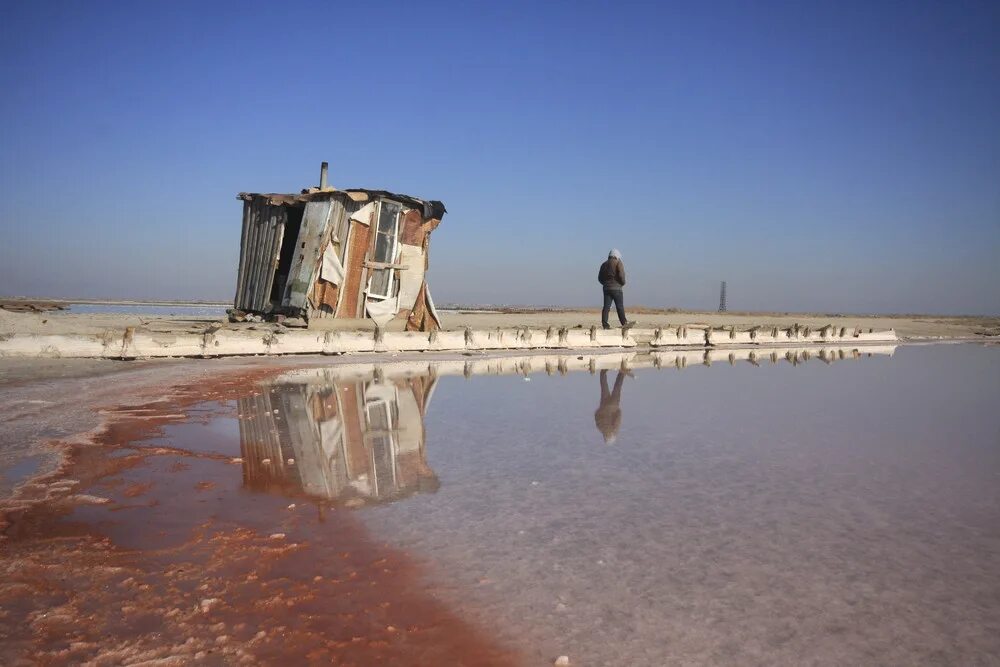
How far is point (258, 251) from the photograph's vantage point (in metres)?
14.0

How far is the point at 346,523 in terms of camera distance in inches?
110

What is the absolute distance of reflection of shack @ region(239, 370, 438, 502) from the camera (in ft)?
11.1

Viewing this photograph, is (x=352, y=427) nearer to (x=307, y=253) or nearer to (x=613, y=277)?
(x=307, y=253)

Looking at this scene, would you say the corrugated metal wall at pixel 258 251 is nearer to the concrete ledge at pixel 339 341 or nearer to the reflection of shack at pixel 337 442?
the concrete ledge at pixel 339 341

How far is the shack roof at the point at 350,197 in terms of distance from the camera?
1218 cm

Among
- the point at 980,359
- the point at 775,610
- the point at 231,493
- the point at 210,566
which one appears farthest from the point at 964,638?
the point at 980,359

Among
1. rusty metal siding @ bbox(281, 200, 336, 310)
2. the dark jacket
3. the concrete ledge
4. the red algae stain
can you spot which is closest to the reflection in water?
the red algae stain

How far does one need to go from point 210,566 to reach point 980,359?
15.6 meters

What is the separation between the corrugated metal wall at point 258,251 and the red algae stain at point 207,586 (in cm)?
1094

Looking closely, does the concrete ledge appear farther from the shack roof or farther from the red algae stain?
the red algae stain

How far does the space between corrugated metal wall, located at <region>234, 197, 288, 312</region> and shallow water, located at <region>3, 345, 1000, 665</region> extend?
818cm

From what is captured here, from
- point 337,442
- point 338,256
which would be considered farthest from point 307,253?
point 337,442

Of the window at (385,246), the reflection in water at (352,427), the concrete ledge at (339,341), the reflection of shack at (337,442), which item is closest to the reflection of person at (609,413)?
the reflection in water at (352,427)

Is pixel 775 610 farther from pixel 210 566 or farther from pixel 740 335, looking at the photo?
pixel 740 335
